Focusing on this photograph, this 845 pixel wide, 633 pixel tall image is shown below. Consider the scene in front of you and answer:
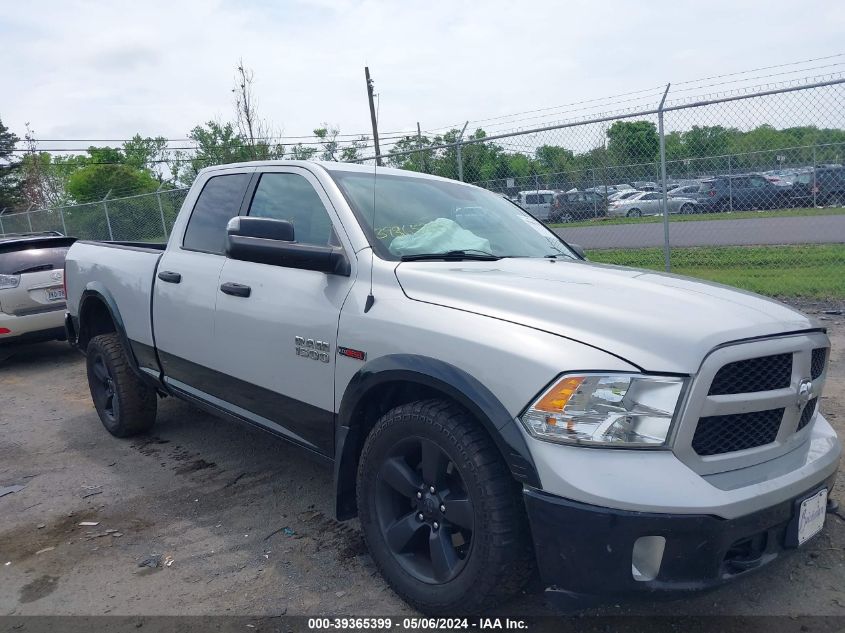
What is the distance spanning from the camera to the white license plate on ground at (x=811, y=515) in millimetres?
2395

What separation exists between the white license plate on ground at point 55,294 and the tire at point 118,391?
319 centimetres

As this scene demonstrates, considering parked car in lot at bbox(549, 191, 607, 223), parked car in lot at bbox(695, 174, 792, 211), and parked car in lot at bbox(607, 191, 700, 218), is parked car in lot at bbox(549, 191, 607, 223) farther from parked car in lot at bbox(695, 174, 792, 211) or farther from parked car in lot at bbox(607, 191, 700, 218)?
parked car in lot at bbox(695, 174, 792, 211)

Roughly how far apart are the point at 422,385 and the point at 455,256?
75 centimetres

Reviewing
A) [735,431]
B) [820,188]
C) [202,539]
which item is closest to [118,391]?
[202,539]

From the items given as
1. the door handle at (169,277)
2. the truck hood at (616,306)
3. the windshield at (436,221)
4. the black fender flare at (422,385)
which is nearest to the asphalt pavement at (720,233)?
the windshield at (436,221)

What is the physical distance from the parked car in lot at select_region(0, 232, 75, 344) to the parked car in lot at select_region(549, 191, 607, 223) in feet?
20.3

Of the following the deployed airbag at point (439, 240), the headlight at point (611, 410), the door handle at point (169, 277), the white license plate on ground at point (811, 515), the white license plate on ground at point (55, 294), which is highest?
the deployed airbag at point (439, 240)

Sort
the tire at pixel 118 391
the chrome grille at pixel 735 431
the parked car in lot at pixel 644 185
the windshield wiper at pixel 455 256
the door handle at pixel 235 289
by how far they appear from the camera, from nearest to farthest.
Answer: the chrome grille at pixel 735 431 → the windshield wiper at pixel 455 256 → the door handle at pixel 235 289 → the tire at pixel 118 391 → the parked car in lot at pixel 644 185

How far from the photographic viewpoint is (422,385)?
2.75m

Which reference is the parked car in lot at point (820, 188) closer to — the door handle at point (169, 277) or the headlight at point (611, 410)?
the headlight at point (611, 410)

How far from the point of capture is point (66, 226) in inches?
762

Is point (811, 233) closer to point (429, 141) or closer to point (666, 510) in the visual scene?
point (429, 141)

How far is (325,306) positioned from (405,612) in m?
1.32

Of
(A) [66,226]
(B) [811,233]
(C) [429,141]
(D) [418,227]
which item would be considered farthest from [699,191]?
(A) [66,226]
